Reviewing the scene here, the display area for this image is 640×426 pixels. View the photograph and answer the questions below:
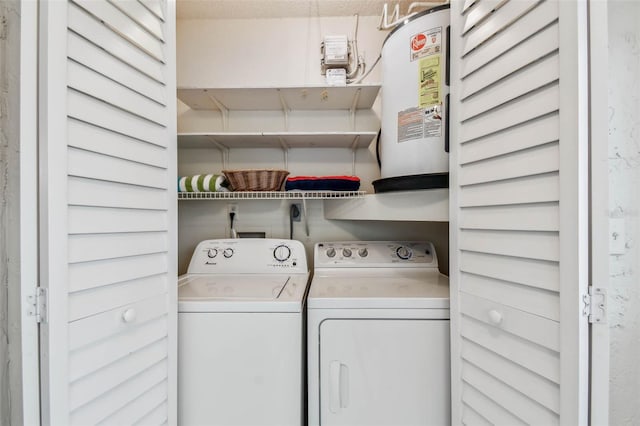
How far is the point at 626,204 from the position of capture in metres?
0.78

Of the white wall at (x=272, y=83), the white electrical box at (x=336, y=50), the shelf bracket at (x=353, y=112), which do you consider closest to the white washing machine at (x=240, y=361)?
the white wall at (x=272, y=83)

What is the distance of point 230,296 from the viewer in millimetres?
1201

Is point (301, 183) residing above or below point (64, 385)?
above

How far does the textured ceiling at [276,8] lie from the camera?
1.81 meters

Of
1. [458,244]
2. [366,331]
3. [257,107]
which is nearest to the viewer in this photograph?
[458,244]

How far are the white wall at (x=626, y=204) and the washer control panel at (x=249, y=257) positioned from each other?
51.5 inches

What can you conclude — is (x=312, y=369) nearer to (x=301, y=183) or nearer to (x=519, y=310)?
(x=519, y=310)

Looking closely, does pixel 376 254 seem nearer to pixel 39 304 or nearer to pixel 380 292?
pixel 380 292

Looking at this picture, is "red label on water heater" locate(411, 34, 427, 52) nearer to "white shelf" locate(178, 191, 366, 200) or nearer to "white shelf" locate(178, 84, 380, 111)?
"white shelf" locate(178, 84, 380, 111)

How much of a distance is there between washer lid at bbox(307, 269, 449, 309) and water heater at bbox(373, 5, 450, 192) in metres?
0.47

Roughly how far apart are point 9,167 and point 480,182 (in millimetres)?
1417

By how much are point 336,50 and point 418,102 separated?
77 centimetres

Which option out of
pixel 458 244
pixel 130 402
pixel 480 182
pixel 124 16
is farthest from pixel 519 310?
pixel 124 16

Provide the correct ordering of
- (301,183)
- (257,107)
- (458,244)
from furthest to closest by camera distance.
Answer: (257,107), (301,183), (458,244)
